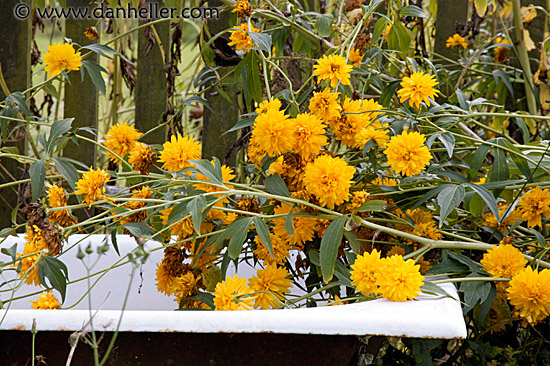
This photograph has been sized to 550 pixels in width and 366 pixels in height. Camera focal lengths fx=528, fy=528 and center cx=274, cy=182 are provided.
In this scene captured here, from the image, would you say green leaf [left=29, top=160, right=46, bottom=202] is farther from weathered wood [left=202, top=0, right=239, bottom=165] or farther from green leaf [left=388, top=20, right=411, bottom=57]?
weathered wood [left=202, top=0, right=239, bottom=165]

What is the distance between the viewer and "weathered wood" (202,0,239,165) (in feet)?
A: 5.65

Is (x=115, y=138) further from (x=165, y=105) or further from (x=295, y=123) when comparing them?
(x=165, y=105)

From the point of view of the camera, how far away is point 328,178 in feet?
2.59

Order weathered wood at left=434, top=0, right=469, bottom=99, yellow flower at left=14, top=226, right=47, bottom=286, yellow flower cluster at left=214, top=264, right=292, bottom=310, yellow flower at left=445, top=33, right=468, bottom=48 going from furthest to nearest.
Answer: weathered wood at left=434, top=0, right=469, bottom=99, yellow flower at left=445, top=33, right=468, bottom=48, yellow flower at left=14, top=226, right=47, bottom=286, yellow flower cluster at left=214, top=264, right=292, bottom=310

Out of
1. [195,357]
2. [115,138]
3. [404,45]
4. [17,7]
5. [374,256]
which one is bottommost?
[195,357]

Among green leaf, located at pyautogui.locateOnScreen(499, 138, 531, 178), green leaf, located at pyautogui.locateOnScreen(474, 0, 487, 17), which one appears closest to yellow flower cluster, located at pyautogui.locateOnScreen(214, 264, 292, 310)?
green leaf, located at pyautogui.locateOnScreen(499, 138, 531, 178)

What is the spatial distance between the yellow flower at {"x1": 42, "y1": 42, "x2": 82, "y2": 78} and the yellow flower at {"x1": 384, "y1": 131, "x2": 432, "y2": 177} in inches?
26.3

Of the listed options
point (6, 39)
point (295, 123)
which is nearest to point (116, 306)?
point (295, 123)

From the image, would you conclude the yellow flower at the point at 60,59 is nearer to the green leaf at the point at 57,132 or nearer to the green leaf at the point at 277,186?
the green leaf at the point at 57,132

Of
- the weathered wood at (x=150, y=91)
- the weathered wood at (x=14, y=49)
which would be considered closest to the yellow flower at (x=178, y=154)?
the weathered wood at (x=150, y=91)

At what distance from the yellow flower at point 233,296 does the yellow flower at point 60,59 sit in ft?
1.96

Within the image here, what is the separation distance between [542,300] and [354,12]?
2.53 ft

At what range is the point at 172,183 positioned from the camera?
868 millimetres

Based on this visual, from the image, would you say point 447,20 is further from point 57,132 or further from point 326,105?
point 57,132
